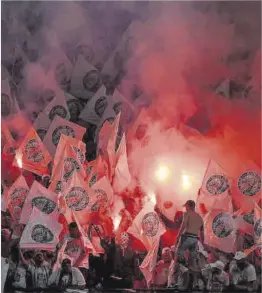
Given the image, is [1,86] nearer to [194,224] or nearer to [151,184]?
[151,184]

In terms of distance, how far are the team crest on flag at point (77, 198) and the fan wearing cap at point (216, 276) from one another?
39.1 inches

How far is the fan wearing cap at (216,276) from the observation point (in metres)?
4.62

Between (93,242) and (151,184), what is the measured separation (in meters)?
0.60

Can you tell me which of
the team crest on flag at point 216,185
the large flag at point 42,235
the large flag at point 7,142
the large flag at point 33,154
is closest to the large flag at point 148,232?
the team crest on flag at point 216,185

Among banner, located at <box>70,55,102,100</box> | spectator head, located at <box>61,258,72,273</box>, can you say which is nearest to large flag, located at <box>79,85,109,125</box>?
banner, located at <box>70,55,102,100</box>

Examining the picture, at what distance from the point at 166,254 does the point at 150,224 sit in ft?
0.80

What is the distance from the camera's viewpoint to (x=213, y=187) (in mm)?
4680

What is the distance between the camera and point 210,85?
15.6 feet

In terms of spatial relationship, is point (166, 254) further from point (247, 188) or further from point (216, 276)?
point (247, 188)

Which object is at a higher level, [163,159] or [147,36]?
[147,36]

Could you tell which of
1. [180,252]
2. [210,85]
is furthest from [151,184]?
[210,85]

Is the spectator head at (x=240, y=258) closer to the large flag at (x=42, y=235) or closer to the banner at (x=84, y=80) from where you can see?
the large flag at (x=42, y=235)

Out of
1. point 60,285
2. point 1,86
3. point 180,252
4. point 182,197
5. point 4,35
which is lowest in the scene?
point 60,285

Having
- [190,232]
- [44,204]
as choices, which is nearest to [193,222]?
[190,232]
